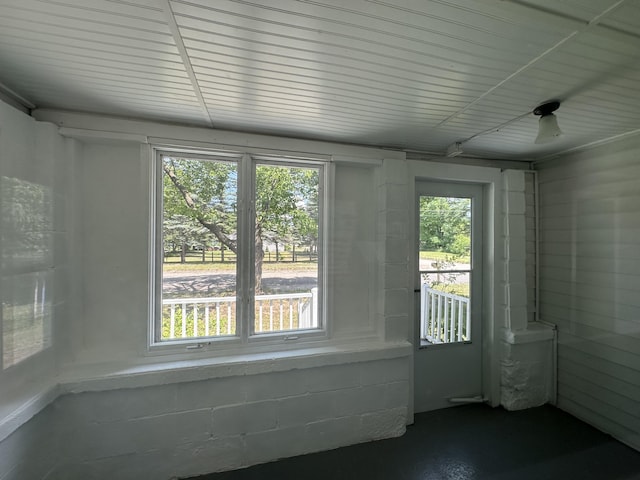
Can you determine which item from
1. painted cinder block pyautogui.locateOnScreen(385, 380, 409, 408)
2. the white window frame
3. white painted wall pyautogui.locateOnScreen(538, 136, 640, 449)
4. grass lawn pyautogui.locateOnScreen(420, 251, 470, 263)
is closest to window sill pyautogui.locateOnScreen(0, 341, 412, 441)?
the white window frame

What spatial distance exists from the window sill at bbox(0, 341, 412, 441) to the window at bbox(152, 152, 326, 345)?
0.60 ft

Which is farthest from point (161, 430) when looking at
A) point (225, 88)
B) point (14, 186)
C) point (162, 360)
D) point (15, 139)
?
point (225, 88)

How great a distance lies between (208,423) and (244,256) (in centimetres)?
116

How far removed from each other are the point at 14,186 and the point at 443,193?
301 centimetres

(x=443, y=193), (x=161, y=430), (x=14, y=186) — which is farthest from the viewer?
(x=443, y=193)

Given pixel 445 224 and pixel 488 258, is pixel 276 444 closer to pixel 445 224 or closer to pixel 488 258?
pixel 445 224

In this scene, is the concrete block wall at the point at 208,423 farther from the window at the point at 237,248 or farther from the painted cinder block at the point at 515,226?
the painted cinder block at the point at 515,226

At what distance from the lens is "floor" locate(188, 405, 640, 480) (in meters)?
1.76

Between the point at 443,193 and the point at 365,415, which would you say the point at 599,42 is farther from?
the point at 365,415

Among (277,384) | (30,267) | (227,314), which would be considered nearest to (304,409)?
(277,384)

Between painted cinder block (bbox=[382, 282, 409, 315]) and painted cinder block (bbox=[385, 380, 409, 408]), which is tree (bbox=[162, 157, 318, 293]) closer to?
painted cinder block (bbox=[382, 282, 409, 315])

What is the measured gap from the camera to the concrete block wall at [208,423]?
61.8 inches

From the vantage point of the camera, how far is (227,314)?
202 centimetres

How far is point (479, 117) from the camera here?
5.64 ft
